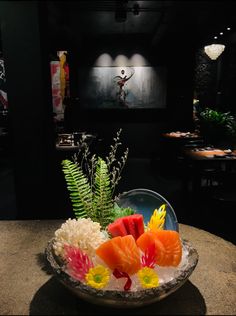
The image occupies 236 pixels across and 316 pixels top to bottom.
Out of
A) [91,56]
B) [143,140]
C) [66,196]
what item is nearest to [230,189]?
[66,196]

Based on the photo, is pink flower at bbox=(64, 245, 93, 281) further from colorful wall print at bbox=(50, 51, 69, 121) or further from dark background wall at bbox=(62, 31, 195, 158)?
dark background wall at bbox=(62, 31, 195, 158)

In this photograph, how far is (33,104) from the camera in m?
3.00

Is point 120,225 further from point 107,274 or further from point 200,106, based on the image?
point 200,106

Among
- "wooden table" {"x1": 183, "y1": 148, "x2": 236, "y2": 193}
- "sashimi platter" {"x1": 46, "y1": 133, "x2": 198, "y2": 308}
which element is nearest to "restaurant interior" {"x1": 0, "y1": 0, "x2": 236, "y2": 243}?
"wooden table" {"x1": 183, "y1": 148, "x2": 236, "y2": 193}

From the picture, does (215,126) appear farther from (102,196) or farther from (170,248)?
(170,248)

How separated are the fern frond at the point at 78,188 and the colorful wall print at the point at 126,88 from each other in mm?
6813

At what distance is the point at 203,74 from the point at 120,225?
8.15m

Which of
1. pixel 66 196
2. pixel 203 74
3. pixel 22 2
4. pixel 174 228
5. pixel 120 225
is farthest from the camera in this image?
pixel 203 74

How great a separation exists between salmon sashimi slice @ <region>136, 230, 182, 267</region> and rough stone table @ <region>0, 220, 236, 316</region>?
0.43 ft

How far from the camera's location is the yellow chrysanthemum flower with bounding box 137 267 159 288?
824 mm

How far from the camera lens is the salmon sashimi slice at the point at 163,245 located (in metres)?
0.89

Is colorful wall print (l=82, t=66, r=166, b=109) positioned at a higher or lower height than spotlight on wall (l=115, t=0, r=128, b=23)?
lower

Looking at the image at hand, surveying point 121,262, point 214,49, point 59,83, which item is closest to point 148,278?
point 121,262

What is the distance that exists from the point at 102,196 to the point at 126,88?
684 cm
